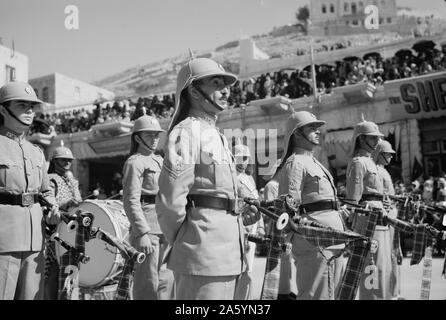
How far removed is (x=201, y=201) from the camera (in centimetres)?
328

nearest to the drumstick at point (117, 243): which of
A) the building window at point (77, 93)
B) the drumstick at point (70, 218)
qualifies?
the drumstick at point (70, 218)

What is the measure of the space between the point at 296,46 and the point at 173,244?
227 feet

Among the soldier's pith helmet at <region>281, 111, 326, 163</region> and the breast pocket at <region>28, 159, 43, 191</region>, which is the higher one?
the soldier's pith helmet at <region>281, 111, 326, 163</region>

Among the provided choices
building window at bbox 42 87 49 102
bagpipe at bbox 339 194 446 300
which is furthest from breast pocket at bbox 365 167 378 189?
building window at bbox 42 87 49 102

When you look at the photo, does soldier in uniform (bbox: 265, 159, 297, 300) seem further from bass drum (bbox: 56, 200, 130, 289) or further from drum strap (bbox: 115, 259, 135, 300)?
drum strap (bbox: 115, 259, 135, 300)

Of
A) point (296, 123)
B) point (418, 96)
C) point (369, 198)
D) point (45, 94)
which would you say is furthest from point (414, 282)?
point (45, 94)

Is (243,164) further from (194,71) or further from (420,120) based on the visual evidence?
(420,120)

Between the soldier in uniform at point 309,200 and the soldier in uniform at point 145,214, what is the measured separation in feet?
4.51

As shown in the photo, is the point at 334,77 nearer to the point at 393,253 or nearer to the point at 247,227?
the point at 393,253

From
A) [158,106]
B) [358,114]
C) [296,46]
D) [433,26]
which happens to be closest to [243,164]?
[358,114]

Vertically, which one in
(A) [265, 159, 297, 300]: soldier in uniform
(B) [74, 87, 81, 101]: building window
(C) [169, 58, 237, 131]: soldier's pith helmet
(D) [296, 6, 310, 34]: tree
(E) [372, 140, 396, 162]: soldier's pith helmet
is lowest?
(A) [265, 159, 297, 300]: soldier in uniform

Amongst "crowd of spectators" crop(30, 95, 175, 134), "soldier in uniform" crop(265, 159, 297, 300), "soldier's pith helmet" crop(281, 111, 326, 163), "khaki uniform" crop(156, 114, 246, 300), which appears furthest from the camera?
"crowd of spectators" crop(30, 95, 175, 134)

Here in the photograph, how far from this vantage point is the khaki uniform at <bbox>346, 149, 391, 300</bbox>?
19.2 ft

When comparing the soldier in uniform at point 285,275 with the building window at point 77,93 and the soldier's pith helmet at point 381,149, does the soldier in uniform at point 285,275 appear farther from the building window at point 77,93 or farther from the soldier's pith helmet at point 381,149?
the building window at point 77,93
